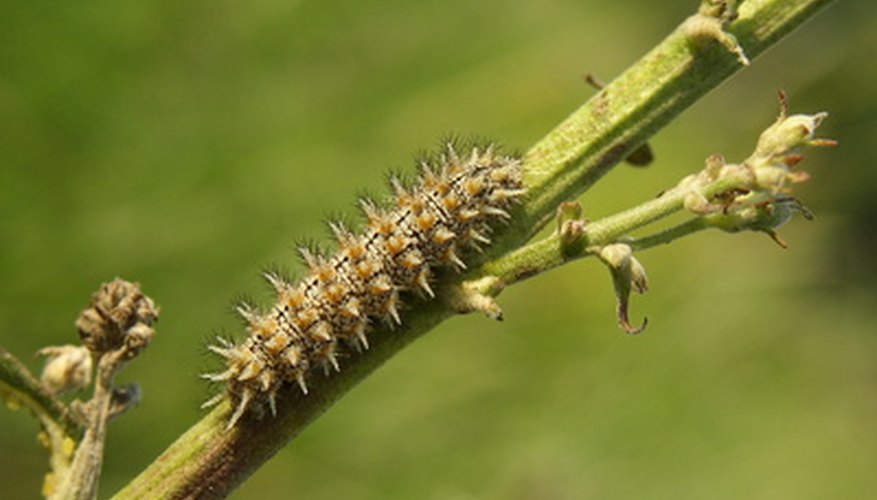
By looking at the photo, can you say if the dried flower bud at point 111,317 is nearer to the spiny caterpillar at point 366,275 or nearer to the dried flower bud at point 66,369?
the dried flower bud at point 66,369

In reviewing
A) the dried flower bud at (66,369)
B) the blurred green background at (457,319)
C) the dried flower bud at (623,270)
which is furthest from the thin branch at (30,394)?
the blurred green background at (457,319)

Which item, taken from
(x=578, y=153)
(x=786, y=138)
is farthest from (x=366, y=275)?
(x=786, y=138)

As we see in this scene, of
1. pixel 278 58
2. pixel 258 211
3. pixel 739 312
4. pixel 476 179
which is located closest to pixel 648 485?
pixel 739 312

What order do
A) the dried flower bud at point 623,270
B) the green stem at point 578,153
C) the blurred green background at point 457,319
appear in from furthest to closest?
1. the blurred green background at point 457,319
2. the green stem at point 578,153
3. the dried flower bud at point 623,270

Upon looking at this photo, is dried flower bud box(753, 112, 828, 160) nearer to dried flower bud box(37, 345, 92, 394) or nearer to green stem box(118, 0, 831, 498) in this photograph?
green stem box(118, 0, 831, 498)

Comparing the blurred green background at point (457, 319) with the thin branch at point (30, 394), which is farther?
the blurred green background at point (457, 319)

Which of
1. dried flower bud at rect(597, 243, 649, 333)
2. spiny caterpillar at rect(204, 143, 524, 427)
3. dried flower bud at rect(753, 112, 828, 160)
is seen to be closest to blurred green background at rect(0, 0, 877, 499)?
spiny caterpillar at rect(204, 143, 524, 427)

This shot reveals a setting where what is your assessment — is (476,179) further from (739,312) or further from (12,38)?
(739,312)
